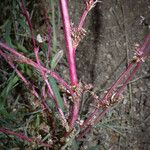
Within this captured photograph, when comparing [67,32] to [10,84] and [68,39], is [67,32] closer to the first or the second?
[68,39]

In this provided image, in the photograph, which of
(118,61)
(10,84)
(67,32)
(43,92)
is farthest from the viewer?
(118,61)

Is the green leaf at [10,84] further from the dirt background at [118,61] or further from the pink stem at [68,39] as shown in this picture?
the pink stem at [68,39]

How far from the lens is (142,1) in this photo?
1.45 m

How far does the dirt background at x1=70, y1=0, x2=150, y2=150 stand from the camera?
1.32 metres

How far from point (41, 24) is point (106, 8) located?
1.16 feet

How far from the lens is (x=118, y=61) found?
4.63 feet

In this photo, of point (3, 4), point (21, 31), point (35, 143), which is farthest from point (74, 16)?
point (35, 143)

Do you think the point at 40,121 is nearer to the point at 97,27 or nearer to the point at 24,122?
the point at 24,122

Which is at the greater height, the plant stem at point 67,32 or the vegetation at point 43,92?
the plant stem at point 67,32

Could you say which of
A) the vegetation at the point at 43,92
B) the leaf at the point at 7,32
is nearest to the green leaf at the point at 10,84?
the vegetation at the point at 43,92

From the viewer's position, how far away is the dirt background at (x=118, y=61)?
4.33ft

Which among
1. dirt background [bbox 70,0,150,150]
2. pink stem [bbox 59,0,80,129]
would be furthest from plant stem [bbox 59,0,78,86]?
dirt background [bbox 70,0,150,150]

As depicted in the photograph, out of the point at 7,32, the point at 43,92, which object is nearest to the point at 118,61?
the point at 43,92

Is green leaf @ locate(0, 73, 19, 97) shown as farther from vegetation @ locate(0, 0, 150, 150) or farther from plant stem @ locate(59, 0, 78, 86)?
plant stem @ locate(59, 0, 78, 86)
